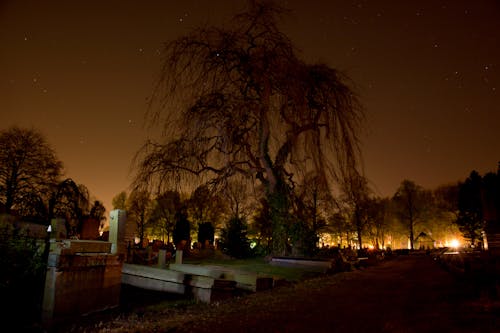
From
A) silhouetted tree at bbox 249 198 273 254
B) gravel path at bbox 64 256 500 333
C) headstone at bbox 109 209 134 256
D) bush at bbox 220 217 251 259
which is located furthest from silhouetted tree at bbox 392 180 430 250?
headstone at bbox 109 209 134 256

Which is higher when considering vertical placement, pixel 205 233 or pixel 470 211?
pixel 470 211

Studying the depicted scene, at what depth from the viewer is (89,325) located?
275 inches

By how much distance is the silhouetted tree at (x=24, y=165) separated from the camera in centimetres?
3048

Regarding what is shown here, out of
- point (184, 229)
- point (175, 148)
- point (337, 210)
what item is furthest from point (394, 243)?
point (175, 148)

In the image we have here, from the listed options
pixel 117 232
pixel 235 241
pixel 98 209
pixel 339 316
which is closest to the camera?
pixel 339 316

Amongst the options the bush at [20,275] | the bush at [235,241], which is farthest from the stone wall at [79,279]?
the bush at [235,241]

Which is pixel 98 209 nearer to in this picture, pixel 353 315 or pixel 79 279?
pixel 79 279

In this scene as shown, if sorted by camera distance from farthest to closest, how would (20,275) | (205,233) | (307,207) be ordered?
(205,233)
(307,207)
(20,275)

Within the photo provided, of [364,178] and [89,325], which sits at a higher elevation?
[364,178]

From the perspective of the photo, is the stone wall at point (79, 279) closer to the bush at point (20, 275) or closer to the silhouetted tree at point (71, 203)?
the bush at point (20, 275)

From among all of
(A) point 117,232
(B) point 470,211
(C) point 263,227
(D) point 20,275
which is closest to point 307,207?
(A) point 117,232

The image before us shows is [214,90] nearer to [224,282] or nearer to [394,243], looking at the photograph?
[224,282]

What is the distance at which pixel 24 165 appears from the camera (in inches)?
1235

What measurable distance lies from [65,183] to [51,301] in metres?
12.6
